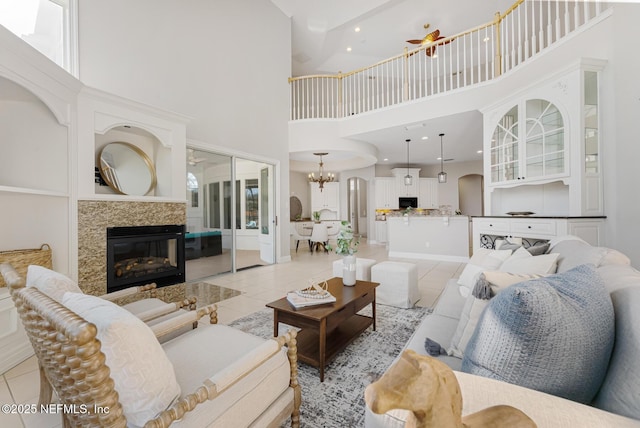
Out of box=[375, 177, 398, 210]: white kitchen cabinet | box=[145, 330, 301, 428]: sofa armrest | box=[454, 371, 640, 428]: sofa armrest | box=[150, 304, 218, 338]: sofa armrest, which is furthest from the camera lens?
box=[375, 177, 398, 210]: white kitchen cabinet

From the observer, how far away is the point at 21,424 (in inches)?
56.2

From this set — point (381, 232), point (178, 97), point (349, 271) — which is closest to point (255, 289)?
point (349, 271)

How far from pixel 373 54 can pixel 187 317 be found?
28.0 feet

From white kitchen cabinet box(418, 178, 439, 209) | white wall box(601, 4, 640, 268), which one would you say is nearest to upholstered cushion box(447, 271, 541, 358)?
white wall box(601, 4, 640, 268)

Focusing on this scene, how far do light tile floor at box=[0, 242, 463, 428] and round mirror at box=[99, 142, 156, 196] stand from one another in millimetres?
1846

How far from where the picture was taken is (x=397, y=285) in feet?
10.1

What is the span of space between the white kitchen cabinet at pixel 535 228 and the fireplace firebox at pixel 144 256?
4532 millimetres

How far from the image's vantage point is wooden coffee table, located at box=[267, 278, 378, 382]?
1.75 meters

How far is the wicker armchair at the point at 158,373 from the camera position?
69 centimetres

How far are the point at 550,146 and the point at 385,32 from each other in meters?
5.24

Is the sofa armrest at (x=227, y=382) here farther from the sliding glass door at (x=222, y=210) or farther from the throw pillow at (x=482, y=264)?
the sliding glass door at (x=222, y=210)

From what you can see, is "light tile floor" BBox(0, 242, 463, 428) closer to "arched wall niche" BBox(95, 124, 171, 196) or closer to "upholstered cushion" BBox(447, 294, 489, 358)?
"arched wall niche" BBox(95, 124, 171, 196)

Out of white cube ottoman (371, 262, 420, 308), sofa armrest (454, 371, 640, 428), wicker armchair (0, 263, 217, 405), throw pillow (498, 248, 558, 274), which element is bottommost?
white cube ottoman (371, 262, 420, 308)

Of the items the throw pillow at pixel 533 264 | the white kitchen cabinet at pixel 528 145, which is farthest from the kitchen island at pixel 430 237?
the throw pillow at pixel 533 264
